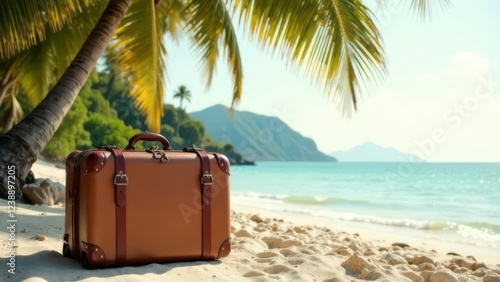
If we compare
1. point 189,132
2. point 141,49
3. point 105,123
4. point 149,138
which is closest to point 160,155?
point 149,138

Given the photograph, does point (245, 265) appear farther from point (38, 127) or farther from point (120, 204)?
point (38, 127)

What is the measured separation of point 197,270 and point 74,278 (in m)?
0.72

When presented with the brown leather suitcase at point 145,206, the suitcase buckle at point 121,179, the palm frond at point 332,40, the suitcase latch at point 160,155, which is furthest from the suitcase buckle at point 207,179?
the palm frond at point 332,40

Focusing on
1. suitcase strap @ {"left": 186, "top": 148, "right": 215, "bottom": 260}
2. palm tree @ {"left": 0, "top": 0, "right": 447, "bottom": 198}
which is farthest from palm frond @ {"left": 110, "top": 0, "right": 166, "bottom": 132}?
suitcase strap @ {"left": 186, "top": 148, "right": 215, "bottom": 260}

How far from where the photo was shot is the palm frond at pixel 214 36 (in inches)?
266

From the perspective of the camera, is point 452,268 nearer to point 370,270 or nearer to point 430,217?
point 370,270

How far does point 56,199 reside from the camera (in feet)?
19.4

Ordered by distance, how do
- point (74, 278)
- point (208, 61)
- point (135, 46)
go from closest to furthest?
point (74, 278) < point (135, 46) < point (208, 61)

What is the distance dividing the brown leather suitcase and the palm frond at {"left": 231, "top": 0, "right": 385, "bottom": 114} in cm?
205

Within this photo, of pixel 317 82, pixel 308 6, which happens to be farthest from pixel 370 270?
pixel 308 6

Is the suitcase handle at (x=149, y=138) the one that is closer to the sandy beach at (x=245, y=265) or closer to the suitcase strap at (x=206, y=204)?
the suitcase strap at (x=206, y=204)

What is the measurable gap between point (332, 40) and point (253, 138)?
61.2 metres

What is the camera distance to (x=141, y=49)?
24.3 feet

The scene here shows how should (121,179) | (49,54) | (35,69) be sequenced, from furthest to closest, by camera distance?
1. (49,54)
2. (35,69)
3. (121,179)
